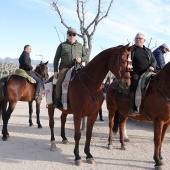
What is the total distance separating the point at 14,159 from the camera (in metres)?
5.61

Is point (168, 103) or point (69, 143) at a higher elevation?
point (168, 103)

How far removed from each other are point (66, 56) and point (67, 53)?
83 mm

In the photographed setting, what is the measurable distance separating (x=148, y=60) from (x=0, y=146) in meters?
4.55

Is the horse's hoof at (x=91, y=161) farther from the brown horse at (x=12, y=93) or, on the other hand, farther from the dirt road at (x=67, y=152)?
the brown horse at (x=12, y=93)

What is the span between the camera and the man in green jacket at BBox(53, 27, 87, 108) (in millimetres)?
5965

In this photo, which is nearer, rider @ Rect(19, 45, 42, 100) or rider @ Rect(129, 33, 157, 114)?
rider @ Rect(129, 33, 157, 114)

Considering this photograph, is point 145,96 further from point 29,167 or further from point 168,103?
point 29,167

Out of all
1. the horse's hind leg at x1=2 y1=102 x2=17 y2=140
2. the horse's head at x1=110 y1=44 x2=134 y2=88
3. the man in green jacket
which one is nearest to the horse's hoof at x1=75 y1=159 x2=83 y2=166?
the man in green jacket

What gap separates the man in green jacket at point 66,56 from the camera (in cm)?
596

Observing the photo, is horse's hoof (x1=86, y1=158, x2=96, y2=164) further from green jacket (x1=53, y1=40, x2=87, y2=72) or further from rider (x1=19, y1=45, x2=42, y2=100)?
rider (x1=19, y1=45, x2=42, y2=100)

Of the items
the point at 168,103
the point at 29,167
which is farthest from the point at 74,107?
the point at 168,103

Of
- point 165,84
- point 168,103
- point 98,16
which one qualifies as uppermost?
point 98,16

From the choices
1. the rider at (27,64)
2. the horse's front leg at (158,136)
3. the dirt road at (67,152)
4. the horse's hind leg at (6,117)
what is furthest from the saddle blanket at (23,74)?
the horse's front leg at (158,136)

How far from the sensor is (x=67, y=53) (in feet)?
19.8
